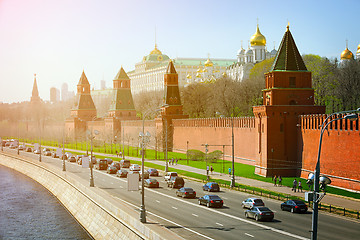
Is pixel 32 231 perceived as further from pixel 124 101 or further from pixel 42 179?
pixel 124 101

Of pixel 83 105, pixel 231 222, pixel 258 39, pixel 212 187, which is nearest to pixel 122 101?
pixel 83 105

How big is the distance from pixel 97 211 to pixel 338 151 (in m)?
19.8

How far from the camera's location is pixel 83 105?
119312 mm

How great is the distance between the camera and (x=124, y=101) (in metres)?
107

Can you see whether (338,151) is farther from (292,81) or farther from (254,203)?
(254,203)

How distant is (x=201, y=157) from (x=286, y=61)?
21.0 metres

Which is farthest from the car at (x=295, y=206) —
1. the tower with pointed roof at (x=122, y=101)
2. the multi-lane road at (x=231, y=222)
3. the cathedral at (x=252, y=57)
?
the cathedral at (x=252, y=57)

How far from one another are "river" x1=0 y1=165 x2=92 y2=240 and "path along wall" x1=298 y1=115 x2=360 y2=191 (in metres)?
20.1

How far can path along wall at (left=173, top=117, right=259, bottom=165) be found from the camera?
58.3 m

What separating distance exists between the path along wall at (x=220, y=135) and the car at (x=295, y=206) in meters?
19.8

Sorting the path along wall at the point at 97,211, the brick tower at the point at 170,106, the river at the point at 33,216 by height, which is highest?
the brick tower at the point at 170,106

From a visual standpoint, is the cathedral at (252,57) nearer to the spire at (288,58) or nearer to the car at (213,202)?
the spire at (288,58)

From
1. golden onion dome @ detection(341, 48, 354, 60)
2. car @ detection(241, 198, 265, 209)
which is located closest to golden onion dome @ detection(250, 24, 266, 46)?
golden onion dome @ detection(341, 48, 354, 60)

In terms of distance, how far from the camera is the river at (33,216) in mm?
36250
